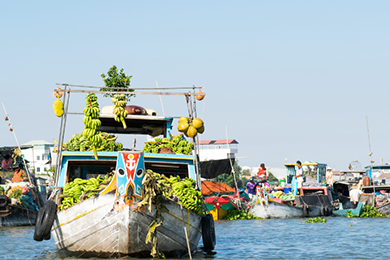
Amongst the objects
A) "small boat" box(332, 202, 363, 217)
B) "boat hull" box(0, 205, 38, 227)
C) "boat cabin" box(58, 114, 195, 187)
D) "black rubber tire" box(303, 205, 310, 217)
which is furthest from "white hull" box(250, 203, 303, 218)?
"boat hull" box(0, 205, 38, 227)

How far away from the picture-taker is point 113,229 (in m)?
9.16

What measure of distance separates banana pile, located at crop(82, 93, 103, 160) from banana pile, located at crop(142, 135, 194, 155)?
1225mm

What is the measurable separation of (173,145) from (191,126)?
0.91 metres

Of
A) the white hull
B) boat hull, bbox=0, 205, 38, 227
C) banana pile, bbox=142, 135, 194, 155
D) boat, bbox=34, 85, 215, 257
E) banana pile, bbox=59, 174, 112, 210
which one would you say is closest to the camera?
boat, bbox=34, 85, 215, 257

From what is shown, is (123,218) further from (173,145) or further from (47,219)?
(173,145)

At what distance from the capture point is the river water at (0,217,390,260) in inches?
457

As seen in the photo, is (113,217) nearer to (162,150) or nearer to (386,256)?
(162,150)

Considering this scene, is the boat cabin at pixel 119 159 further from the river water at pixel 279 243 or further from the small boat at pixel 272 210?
the small boat at pixel 272 210

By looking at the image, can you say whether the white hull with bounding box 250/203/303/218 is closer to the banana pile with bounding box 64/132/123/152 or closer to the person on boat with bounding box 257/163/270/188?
the person on boat with bounding box 257/163/270/188

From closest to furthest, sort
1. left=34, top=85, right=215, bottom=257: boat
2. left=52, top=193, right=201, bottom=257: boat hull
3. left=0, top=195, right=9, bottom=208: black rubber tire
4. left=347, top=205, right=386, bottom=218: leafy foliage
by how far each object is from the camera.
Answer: left=34, top=85, right=215, bottom=257: boat < left=52, top=193, right=201, bottom=257: boat hull < left=0, top=195, right=9, bottom=208: black rubber tire < left=347, top=205, right=386, bottom=218: leafy foliage

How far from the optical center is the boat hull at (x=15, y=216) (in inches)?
730

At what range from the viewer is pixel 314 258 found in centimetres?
1125

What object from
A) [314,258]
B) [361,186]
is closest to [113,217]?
[314,258]

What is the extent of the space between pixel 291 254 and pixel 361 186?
1950 cm
